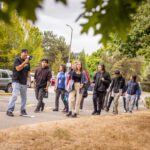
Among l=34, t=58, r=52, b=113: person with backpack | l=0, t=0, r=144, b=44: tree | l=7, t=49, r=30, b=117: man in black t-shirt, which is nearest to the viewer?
l=0, t=0, r=144, b=44: tree

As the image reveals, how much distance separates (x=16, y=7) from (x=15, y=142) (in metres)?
5.33

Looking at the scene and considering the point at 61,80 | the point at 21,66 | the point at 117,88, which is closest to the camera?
the point at 21,66

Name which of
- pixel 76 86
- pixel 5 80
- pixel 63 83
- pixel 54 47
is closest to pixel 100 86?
pixel 76 86

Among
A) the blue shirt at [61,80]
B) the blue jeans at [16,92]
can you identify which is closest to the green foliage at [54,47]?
the blue shirt at [61,80]

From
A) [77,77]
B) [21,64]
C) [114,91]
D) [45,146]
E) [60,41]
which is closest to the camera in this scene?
[45,146]

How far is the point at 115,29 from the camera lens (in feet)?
8.72

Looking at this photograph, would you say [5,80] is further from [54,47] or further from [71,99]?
[54,47]

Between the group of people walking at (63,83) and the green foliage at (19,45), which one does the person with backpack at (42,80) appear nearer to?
the group of people walking at (63,83)

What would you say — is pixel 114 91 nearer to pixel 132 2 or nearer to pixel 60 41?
pixel 132 2

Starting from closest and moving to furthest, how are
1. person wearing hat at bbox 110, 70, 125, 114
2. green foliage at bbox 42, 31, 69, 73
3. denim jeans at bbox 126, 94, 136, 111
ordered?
person wearing hat at bbox 110, 70, 125, 114 < denim jeans at bbox 126, 94, 136, 111 < green foliage at bbox 42, 31, 69, 73

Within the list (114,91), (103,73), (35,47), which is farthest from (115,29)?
(35,47)

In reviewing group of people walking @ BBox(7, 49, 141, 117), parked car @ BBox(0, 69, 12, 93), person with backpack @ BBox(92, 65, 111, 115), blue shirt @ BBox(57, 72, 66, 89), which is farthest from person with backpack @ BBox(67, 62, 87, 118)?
parked car @ BBox(0, 69, 12, 93)

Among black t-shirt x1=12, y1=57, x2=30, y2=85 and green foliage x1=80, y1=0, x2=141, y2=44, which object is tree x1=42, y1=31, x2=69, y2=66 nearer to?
black t-shirt x1=12, y1=57, x2=30, y2=85

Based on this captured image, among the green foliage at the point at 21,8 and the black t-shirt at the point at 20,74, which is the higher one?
the black t-shirt at the point at 20,74
